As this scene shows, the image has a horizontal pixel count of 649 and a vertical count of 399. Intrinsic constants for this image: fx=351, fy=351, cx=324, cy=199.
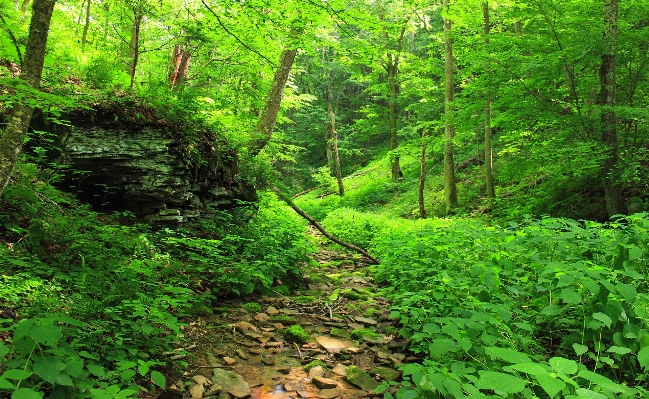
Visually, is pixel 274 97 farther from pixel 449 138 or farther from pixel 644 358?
pixel 644 358

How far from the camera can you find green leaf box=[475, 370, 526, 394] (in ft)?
5.37

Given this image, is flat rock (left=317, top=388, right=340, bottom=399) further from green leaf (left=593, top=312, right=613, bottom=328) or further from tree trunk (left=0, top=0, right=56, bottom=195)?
tree trunk (left=0, top=0, right=56, bottom=195)

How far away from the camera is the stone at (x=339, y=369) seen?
3520 mm

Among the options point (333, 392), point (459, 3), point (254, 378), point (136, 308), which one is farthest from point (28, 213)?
point (459, 3)

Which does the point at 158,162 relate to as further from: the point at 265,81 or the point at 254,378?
the point at 265,81

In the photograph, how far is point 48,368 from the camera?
5.60 ft

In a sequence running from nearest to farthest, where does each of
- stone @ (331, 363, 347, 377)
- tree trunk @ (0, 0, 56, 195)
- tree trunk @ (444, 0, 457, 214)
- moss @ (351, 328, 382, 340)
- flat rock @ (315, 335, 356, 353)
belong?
tree trunk @ (0, 0, 56, 195)
stone @ (331, 363, 347, 377)
flat rock @ (315, 335, 356, 353)
moss @ (351, 328, 382, 340)
tree trunk @ (444, 0, 457, 214)

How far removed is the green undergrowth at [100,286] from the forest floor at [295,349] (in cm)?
31

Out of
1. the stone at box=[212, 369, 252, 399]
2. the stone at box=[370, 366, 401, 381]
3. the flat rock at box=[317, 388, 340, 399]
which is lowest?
the stone at box=[212, 369, 252, 399]

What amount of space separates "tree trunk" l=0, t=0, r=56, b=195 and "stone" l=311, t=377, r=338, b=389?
11.4 ft

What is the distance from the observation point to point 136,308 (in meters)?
2.82

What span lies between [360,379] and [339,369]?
302mm

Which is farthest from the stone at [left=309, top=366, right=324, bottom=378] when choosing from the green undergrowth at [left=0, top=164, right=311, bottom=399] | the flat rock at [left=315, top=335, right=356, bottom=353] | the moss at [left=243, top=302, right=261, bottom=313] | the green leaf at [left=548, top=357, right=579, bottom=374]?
the green leaf at [left=548, top=357, right=579, bottom=374]

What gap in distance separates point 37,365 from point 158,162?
458 cm
